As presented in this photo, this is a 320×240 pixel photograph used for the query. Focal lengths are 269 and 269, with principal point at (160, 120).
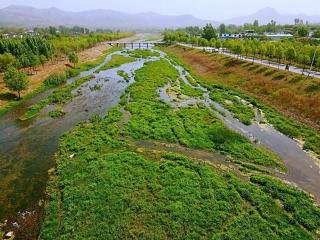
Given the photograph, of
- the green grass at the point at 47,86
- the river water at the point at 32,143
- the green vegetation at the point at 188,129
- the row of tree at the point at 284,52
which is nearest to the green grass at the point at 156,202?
the river water at the point at 32,143

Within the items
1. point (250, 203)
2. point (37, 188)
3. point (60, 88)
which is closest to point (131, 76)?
point (60, 88)

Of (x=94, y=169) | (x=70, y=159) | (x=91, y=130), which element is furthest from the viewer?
(x=91, y=130)

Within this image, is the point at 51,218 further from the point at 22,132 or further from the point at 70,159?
the point at 22,132

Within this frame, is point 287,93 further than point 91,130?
Yes

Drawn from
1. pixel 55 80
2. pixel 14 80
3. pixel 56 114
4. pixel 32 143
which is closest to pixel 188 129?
pixel 32 143

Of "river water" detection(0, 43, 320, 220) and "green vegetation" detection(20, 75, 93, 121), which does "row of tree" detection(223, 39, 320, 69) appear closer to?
"river water" detection(0, 43, 320, 220)

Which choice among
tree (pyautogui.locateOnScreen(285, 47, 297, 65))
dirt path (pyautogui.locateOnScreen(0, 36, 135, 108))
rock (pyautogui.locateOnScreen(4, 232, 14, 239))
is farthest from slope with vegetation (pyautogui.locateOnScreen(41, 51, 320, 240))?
tree (pyautogui.locateOnScreen(285, 47, 297, 65))
